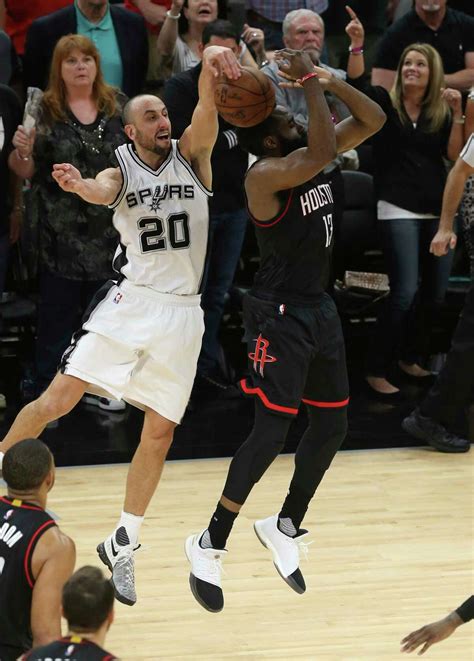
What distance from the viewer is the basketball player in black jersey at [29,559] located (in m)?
4.28

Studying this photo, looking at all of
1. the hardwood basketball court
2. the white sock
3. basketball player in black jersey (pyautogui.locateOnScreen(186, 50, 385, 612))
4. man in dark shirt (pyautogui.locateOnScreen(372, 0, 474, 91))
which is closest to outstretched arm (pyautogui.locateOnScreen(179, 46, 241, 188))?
basketball player in black jersey (pyautogui.locateOnScreen(186, 50, 385, 612))

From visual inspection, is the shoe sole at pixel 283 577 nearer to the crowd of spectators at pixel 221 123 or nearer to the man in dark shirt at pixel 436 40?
the crowd of spectators at pixel 221 123

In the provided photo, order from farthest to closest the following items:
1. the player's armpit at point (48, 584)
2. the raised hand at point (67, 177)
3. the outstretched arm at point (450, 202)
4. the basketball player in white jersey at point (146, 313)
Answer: the outstretched arm at point (450, 202) < the basketball player in white jersey at point (146, 313) < the raised hand at point (67, 177) < the player's armpit at point (48, 584)

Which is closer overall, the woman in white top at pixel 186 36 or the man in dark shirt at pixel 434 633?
the man in dark shirt at pixel 434 633

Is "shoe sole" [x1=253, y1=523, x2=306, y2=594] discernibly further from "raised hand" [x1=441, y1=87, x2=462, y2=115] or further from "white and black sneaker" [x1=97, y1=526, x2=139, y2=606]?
"raised hand" [x1=441, y1=87, x2=462, y2=115]

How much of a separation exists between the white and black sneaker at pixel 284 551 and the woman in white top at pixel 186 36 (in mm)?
3678

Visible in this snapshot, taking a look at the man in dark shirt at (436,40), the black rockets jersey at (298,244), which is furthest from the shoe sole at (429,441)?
the black rockets jersey at (298,244)

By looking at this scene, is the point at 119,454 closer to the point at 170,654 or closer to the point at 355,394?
the point at 355,394

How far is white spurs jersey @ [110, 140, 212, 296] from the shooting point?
6.06 meters

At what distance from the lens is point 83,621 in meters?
3.71

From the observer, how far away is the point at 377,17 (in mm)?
10164

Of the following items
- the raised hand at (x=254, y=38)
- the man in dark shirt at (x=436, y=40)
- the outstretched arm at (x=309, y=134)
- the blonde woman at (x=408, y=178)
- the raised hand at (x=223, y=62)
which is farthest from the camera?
the man in dark shirt at (x=436, y=40)

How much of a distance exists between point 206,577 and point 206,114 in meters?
2.12

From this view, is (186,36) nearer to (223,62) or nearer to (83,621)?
(223,62)
